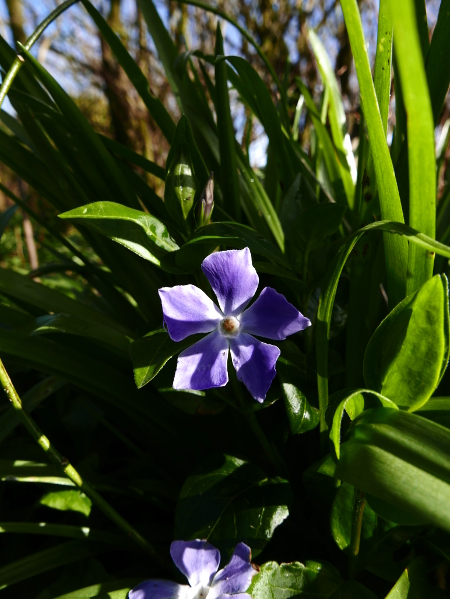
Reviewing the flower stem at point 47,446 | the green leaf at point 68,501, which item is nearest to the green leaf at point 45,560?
the green leaf at point 68,501

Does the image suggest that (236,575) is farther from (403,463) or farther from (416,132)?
(416,132)

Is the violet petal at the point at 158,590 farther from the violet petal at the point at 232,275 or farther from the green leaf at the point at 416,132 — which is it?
the green leaf at the point at 416,132

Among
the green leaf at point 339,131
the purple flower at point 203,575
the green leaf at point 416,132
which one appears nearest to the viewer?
the green leaf at point 416,132

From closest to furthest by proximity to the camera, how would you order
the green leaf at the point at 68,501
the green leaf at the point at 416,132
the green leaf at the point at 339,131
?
the green leaf at the point at 416,132, the green leaf at the point at 68,501, the green leaf at the point at 339,131

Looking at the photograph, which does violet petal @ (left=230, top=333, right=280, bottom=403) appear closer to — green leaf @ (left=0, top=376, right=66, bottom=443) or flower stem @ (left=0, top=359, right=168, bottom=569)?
flower stem @ (left=0, top=359, right=168, bottom=569)

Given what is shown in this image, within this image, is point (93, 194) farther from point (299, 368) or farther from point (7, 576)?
point (7, 576)

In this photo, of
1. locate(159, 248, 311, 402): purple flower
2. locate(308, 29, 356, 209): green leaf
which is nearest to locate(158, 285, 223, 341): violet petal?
locate(159, 248, 311, 402): purple flower

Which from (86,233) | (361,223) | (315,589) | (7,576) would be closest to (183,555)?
(315,589)

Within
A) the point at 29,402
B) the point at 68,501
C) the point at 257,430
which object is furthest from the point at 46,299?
the point at 257,430
